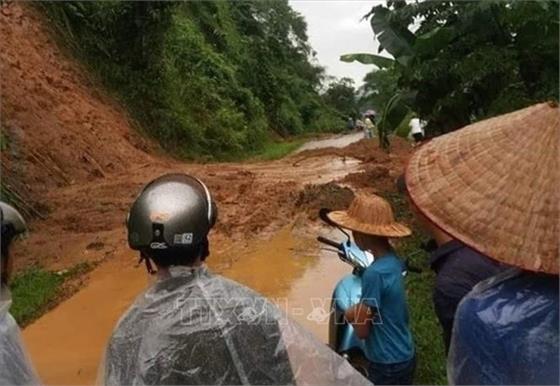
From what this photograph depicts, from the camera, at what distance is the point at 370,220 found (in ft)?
9.13

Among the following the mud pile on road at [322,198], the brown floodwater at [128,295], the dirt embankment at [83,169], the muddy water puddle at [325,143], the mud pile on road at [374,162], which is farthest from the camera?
the muddy water puddle at [325,143]

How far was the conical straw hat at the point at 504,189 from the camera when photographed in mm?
1273

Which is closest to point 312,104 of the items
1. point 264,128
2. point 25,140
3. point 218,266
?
point 264,128

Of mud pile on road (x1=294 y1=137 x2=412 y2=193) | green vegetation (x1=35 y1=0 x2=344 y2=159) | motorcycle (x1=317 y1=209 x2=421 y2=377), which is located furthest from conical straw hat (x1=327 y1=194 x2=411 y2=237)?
green vegetation (x1=35 y1=0 x2=344 y2=159)

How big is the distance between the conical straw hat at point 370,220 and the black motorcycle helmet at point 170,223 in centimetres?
116

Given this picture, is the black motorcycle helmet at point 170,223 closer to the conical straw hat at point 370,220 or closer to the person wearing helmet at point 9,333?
the person wearing helmet at point 9,333

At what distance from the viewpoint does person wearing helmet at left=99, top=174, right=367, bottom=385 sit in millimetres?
1516

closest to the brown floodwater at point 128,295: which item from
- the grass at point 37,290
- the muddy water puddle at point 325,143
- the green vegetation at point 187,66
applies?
the grass at point 37,290

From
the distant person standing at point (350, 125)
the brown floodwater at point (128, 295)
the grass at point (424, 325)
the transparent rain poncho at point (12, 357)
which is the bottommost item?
the distant person standing at point (350, 125)

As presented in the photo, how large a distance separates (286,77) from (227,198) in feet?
82.5

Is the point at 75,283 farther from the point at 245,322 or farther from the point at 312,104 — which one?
the point at 312,104

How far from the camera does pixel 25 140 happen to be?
11672 millimetres

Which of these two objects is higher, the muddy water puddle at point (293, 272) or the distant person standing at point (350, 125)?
the muddy water puddle at point (293, 272)

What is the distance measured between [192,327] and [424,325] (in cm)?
351
